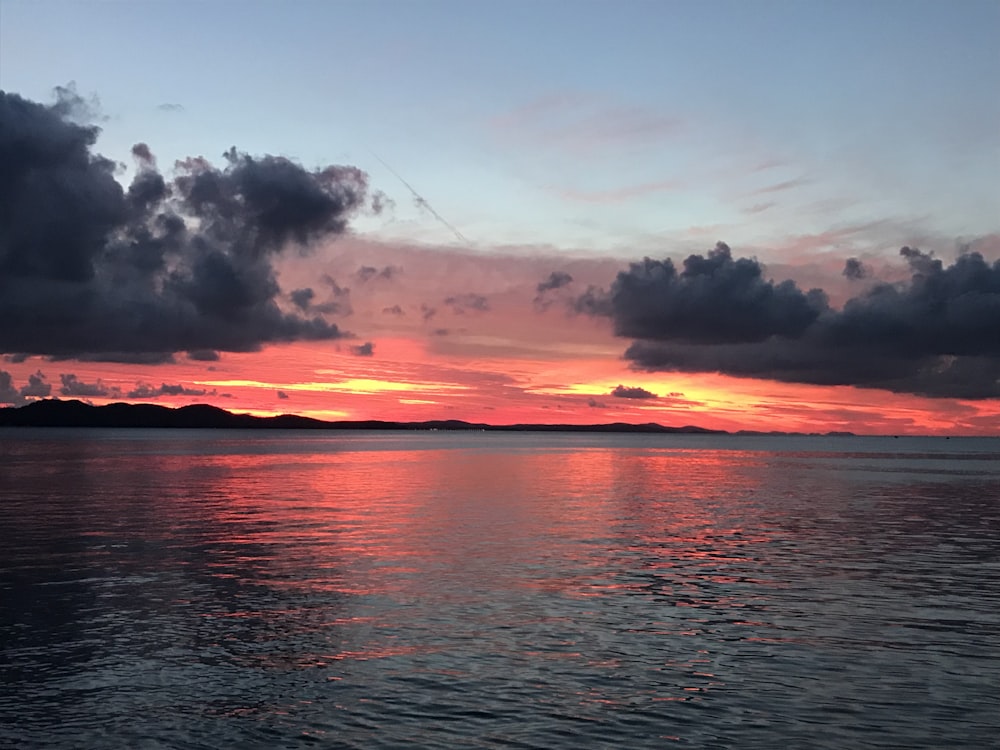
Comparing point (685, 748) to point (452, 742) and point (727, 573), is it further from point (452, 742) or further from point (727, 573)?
point (727, 573)

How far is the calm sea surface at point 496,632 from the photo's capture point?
18.3 m

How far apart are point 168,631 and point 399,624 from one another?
6.92m

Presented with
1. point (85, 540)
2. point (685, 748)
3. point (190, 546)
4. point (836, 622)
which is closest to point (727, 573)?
point (836, 622)

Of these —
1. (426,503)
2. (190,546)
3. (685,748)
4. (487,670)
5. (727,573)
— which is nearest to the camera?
(685,748)

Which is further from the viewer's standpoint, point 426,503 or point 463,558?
point 426,503

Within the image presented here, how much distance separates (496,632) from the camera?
86.3ft

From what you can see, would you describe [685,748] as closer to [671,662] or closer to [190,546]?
[671,662]

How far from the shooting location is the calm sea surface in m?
18.3

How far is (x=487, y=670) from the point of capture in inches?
874

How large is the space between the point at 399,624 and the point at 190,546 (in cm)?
2231

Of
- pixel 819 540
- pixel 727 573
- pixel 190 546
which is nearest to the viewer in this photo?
pixel 727 573

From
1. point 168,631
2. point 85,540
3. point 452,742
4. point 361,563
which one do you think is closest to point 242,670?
point 168,631

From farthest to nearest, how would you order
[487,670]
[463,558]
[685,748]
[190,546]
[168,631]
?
[190,546] → [463,558] → [168,631] → [487,670] → [685,748]

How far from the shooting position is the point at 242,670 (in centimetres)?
2238
